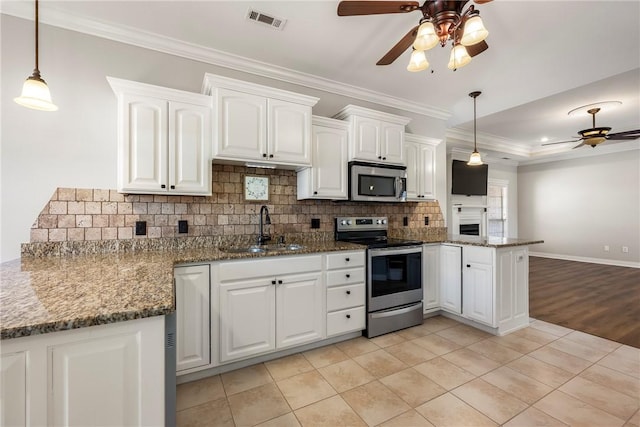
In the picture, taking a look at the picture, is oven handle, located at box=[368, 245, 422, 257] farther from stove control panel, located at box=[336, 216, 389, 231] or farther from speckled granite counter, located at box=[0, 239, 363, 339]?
speckled granite counter, located at box=[0, 239, 363, 339]

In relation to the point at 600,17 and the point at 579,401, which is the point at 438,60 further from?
the point at 579,401

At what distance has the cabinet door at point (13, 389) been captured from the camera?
0.79 meters

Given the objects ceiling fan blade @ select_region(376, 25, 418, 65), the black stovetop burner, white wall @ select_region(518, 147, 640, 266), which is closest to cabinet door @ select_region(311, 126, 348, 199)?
the black stovetop burner

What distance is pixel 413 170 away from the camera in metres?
3.57

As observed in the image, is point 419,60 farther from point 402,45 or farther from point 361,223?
point 361,223

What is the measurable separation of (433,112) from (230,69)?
282 cm

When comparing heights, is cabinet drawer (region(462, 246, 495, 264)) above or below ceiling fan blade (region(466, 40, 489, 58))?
below

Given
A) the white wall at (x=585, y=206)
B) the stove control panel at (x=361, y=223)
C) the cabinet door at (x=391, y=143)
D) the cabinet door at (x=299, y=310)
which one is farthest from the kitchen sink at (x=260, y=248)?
the white wall at (x=585, y=206)

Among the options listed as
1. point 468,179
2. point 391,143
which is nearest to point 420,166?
point 391,143

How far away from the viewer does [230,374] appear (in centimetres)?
217

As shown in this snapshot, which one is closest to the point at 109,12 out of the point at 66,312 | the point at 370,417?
the point at 66,312

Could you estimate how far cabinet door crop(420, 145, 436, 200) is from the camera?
3.64m

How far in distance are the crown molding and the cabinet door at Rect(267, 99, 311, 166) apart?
576 mm

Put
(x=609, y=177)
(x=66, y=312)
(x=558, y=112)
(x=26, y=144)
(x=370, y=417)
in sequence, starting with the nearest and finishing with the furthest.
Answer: (x=66, y=312), (x=370, y=417), (x=26, y=144), (x=558, y=112), (x=609, y=177)
